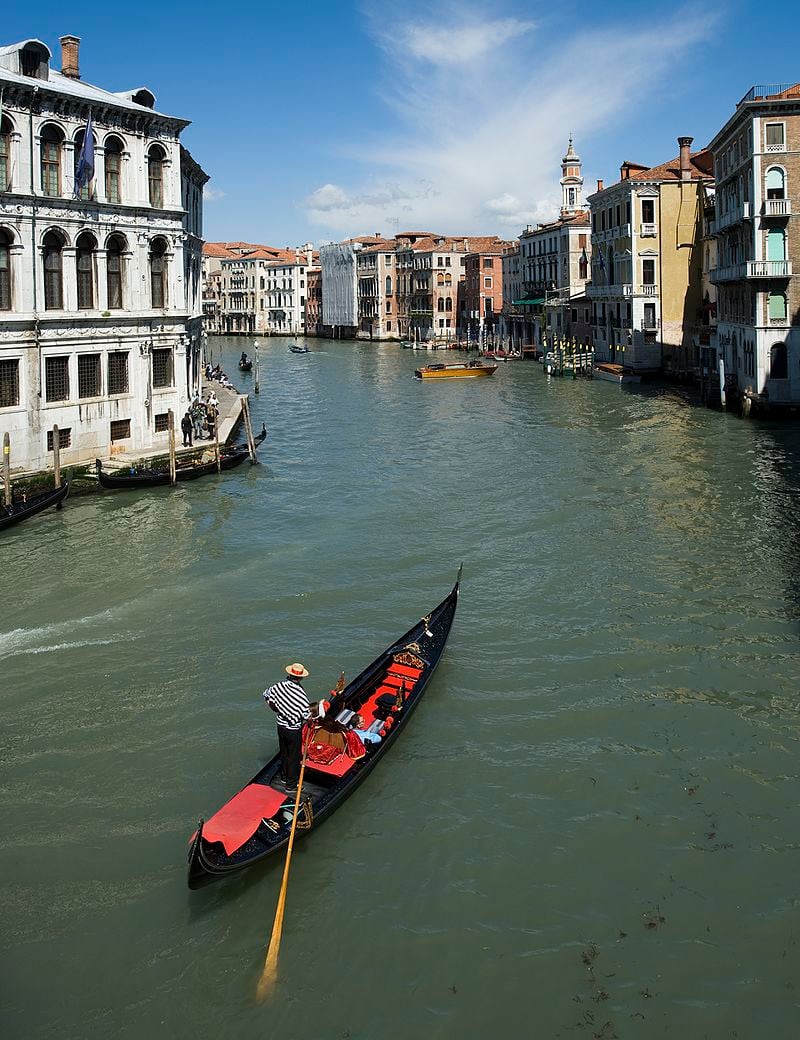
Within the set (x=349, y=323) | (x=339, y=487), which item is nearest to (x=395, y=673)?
(x=339, y=487)

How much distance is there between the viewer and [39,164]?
1823 cm

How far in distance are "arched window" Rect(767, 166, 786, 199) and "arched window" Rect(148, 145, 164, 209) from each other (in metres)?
15.6

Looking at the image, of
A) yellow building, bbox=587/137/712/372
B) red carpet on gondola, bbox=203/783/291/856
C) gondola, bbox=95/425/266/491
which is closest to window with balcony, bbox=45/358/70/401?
gondola, bbox=95/425/266/491

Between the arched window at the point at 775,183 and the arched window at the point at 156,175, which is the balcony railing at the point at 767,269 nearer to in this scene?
the arched window at the point at 775,183

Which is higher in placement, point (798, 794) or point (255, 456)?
point (255, 456)

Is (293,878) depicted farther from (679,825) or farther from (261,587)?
(261,587)

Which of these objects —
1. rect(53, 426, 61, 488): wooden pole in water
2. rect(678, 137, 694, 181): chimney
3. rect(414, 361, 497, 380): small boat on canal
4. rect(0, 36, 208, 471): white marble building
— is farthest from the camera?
rect(414, 361, 497, 380): small boat on canal

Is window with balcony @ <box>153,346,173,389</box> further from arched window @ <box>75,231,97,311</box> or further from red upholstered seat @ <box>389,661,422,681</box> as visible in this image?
red upholstered seat @ <box>389,661,422,681</box>

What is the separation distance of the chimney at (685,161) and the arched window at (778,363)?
17183mm

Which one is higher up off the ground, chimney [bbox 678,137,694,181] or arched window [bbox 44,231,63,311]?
chimney [bbox 678,137,694,181]

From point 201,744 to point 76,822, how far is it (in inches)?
57.2

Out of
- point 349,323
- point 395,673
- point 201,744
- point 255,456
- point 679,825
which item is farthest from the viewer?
point 349,323

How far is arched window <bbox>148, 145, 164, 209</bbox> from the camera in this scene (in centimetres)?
2073

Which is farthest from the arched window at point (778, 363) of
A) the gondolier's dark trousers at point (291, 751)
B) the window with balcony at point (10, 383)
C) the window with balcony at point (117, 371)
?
the gondolier's dark trousers at point (291, 751)
